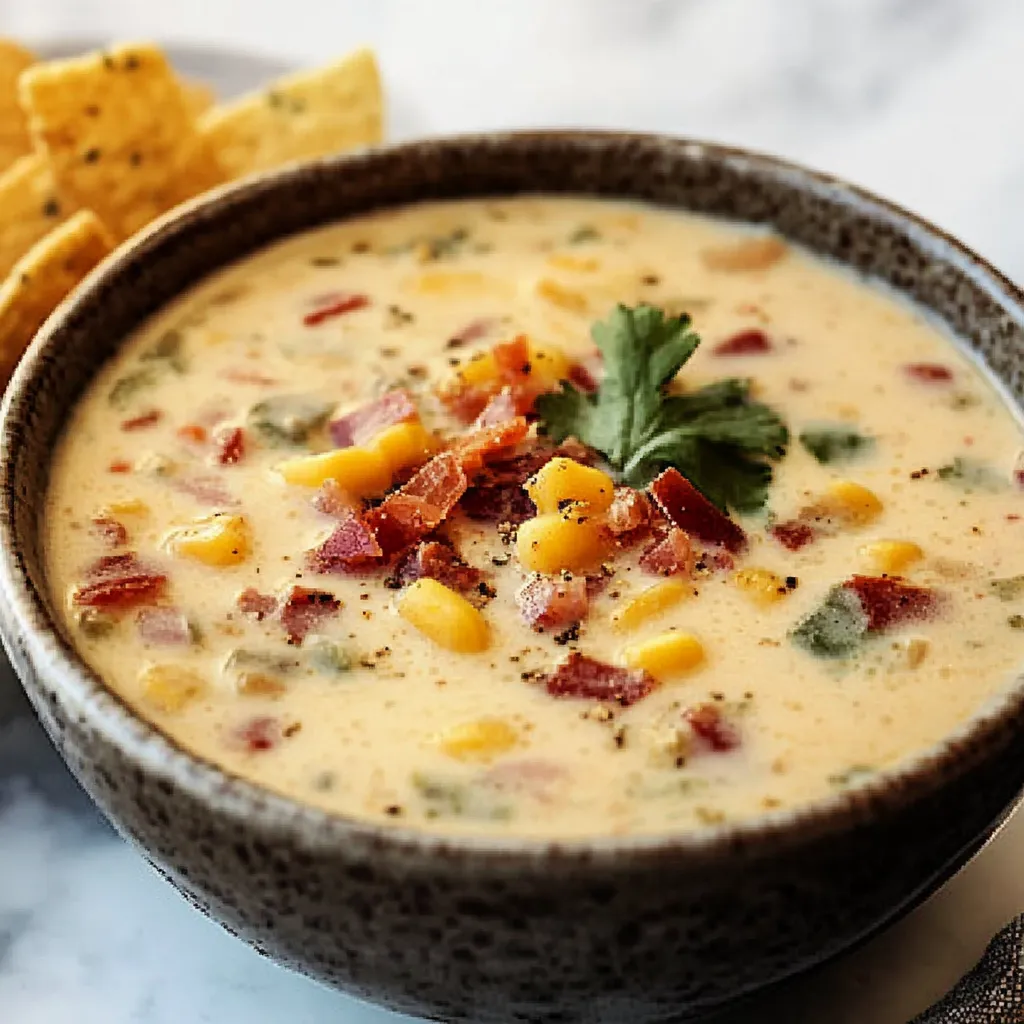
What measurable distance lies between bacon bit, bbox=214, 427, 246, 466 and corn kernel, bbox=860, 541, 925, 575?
93 cm

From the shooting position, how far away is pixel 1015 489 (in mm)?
2635

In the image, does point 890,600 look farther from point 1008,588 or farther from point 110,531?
point 110,531

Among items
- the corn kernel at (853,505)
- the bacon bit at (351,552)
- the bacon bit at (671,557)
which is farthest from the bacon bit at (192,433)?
the corn kernel at (853,505)

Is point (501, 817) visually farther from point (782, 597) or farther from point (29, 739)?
point (29, 739)

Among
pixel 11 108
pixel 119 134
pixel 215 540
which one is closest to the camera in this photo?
pixel 215 540

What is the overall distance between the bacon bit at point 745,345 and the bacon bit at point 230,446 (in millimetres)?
795

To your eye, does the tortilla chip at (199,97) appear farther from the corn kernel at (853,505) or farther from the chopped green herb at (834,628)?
the chopped green herb at (834,628)

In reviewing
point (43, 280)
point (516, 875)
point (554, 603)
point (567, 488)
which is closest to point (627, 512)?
point (567, 488)

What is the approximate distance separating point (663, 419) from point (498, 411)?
0.83 feet

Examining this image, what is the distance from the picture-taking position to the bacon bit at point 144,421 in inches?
110

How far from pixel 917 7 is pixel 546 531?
8.72ft

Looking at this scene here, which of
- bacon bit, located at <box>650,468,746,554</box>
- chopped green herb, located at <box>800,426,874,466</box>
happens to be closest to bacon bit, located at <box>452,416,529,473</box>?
bacon bit, located at <box>650,468,746,554</box>

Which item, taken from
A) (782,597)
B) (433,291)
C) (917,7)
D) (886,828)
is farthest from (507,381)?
(917,7)

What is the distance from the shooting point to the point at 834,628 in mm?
2348
